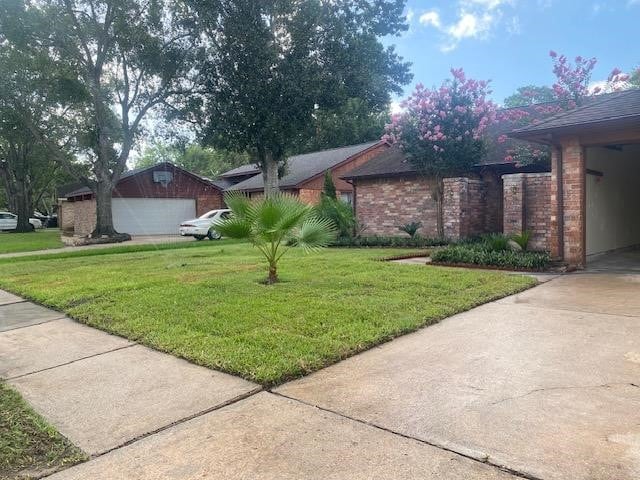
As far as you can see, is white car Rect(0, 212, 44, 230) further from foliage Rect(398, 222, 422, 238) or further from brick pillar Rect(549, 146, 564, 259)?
brick pillar Rect(549, 146, 564, 259)

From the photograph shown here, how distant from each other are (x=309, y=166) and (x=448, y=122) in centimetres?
1610

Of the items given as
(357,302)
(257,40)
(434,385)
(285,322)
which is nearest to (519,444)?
(434,385)

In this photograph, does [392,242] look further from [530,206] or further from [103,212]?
[103,212]

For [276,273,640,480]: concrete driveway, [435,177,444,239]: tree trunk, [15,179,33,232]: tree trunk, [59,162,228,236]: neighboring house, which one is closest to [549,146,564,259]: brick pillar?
[276,273,640,480]: concrete driveway

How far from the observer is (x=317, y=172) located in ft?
86.8

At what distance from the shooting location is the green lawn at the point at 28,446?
264 cm

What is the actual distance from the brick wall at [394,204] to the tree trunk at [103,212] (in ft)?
38.8

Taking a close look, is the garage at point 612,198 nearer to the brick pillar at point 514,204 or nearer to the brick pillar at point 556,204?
the brick pillar at point 556,204

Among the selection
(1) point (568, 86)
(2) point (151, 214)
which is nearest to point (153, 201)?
(2) point (151, 214)

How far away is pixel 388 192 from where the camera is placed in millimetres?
17203

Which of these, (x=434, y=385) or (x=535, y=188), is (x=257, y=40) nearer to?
(x=535, y=188)

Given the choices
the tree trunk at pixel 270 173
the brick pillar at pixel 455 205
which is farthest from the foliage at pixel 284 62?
the brick pillar at pixel 455 205

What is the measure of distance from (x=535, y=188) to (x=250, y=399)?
10.6 meters

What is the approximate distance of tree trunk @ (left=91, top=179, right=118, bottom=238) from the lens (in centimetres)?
2200
